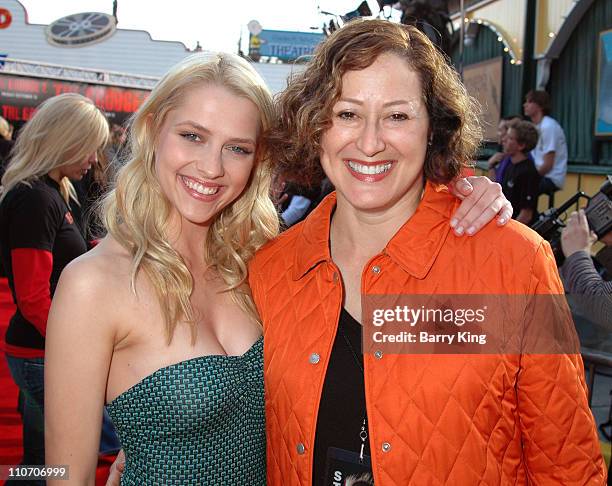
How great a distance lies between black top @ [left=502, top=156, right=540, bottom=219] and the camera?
625 centimetres

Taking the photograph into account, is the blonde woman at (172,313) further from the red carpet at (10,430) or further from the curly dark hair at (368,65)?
the red carpet at (10,430)

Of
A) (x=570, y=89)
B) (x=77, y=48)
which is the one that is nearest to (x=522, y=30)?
(x=570, y=89)

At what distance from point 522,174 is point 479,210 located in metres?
4.79

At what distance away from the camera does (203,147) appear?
2047 millimetres

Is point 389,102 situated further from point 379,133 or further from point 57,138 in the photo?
point 57,138

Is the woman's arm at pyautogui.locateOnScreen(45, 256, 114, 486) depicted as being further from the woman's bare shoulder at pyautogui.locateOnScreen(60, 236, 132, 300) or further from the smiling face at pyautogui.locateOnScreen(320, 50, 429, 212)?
the smiling face at pyautogui.locateOnScreen(320, 50, 429, 212)

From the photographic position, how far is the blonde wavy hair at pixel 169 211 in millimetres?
A: 1976

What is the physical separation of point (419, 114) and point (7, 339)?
7.48ft

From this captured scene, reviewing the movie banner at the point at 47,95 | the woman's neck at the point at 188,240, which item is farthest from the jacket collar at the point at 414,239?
the movie banner at the point at 47,95

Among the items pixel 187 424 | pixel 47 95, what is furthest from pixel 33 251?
pixel 47 95

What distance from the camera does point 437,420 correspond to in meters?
1.66

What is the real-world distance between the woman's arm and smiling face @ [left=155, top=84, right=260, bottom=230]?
39 cm

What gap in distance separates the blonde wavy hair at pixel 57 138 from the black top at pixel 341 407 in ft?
6.81

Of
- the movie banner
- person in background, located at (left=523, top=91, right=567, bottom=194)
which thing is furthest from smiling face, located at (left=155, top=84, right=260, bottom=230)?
the movie banner
